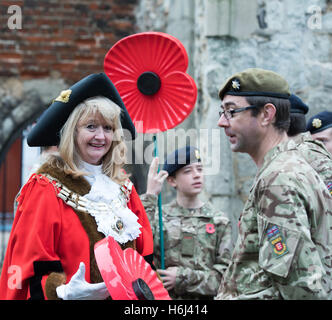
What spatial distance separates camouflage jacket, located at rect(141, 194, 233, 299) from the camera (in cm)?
318

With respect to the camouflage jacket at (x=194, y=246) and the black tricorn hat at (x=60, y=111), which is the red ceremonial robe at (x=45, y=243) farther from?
the camouflage jacket at (x=194, y=246)

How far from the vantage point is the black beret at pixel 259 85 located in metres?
2.04

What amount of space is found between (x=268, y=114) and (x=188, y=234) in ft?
4.82

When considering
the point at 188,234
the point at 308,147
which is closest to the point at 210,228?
the point at 188,234

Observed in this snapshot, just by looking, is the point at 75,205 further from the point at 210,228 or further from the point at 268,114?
the point at 210,228

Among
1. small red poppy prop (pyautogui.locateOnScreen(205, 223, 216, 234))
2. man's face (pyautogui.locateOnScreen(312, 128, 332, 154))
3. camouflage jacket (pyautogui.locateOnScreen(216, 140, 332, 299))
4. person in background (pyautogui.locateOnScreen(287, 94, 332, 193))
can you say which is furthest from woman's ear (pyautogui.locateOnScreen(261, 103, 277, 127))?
man's face (pyautogui.locateOnScreen(312, 128, 332, 154))

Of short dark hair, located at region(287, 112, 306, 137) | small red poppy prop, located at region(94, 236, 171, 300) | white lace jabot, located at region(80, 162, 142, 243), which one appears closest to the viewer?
small red poppy prop, located at region(94, 236, 171, 300)

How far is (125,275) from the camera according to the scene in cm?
192

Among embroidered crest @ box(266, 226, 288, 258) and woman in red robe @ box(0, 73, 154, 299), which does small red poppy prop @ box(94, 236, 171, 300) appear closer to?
woman in red robe @ box(0, 73, 154, 299)

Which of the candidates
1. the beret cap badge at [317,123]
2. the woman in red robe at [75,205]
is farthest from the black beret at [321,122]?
the woman in red robe at [75,205]

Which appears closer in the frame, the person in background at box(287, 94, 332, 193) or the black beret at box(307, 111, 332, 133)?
the person in background at box(287, 94, 332, 193)

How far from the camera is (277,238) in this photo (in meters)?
1.71

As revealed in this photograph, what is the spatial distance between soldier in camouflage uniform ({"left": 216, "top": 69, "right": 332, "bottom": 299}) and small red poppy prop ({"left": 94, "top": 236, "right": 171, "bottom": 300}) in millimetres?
285

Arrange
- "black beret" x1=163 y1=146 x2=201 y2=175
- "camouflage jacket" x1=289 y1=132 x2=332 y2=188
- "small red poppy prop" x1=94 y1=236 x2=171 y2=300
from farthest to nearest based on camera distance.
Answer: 1. "black beret" x1=163 y1=146 x2=201 y2=175
2. "camouflage jacket" x1=289 y1=132 x2=332 y2=188
3. "small red poppy prop" x1=94 y1=236 x2=171 y2=300
